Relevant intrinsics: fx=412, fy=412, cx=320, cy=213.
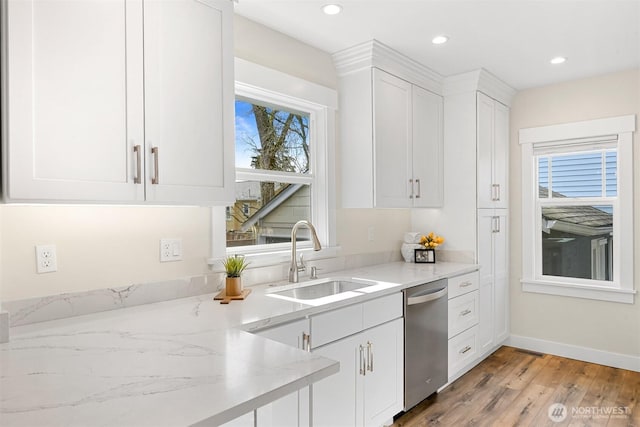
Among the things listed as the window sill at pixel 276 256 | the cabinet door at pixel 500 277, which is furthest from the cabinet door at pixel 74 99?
the cabinet door at pixel 500 277

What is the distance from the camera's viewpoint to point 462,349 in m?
3.17

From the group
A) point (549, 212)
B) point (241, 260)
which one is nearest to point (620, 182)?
point (549, 212)

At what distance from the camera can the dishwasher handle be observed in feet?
8.45

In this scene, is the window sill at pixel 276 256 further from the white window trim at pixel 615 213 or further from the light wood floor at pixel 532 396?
the white window trim at pixel 615 213

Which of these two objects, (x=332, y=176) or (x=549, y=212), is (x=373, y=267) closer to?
(x=332, y=176)

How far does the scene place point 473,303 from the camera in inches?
131

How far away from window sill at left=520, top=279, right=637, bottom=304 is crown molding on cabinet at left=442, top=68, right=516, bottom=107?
1.74m

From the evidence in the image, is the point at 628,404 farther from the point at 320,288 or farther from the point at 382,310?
the point at 320,288

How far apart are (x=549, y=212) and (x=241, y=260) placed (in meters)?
3.12

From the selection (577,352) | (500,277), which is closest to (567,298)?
(577,352)

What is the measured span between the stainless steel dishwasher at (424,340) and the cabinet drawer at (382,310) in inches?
3.4

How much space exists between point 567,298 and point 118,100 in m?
3.88

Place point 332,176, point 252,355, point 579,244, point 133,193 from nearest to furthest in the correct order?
1. point 252,355
2. point 133,193
3. point 332,176
4. point 579,244

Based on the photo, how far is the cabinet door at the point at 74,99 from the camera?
1.30m
